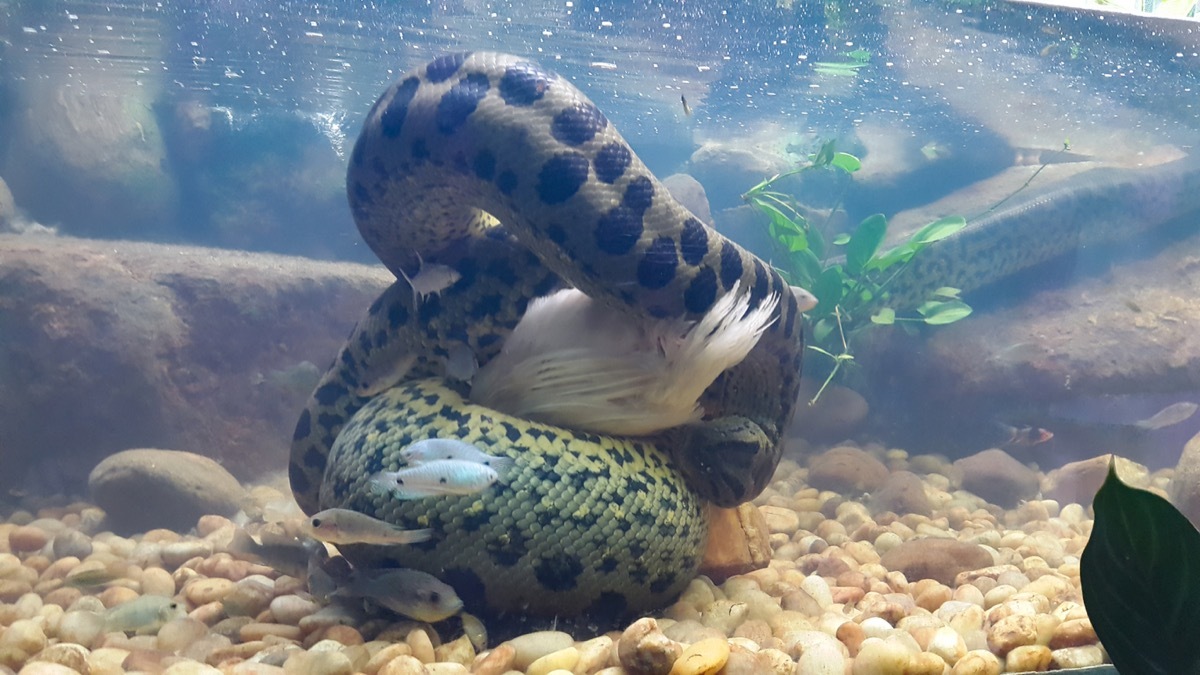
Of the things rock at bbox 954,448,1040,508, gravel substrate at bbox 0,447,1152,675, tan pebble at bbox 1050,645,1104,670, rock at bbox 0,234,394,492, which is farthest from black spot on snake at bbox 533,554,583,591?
rock at bbox 954,448,1040,508

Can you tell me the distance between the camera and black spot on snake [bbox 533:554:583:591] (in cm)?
260

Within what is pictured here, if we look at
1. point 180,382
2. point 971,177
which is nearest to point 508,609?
point 180,382

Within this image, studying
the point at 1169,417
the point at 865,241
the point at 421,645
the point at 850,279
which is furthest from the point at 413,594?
the point at 1169,417

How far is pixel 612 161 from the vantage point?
2885mm

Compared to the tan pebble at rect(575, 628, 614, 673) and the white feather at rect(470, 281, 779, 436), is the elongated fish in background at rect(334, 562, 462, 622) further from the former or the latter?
the white feather at rect(470, 281, 779, 436)

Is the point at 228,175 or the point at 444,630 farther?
the point at 228,175

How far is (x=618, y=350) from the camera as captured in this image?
3.11 meters

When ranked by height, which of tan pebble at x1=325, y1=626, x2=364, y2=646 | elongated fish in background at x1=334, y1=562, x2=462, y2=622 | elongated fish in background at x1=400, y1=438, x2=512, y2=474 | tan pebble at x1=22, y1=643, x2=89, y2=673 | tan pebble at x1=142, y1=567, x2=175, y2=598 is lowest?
tan pebble at x1=142, y1=567, x2=175, y2=598

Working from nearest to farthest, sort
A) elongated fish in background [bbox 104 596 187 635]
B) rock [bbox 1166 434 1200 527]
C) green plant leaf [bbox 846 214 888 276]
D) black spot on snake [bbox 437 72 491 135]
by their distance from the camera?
elongated fish in background [bbox 104 596 187 635], black spot on snake [bbox 437 72 491 135], rock [bbox 1166 434 1200 527], green plant leaf [bbox 846 214 888 276]

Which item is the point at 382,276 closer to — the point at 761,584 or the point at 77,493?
the point at 77,493

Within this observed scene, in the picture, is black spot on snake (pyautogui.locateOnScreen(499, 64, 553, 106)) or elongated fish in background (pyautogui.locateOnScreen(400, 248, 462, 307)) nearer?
black spot on snake (pyautogui.locateOnScreen(499, 64, 553, 106))

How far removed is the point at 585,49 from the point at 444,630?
12679 mm

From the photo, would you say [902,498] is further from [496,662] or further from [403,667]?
[403,667]

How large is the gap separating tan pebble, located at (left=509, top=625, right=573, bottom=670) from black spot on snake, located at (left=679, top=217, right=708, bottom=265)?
1483 millimetres
